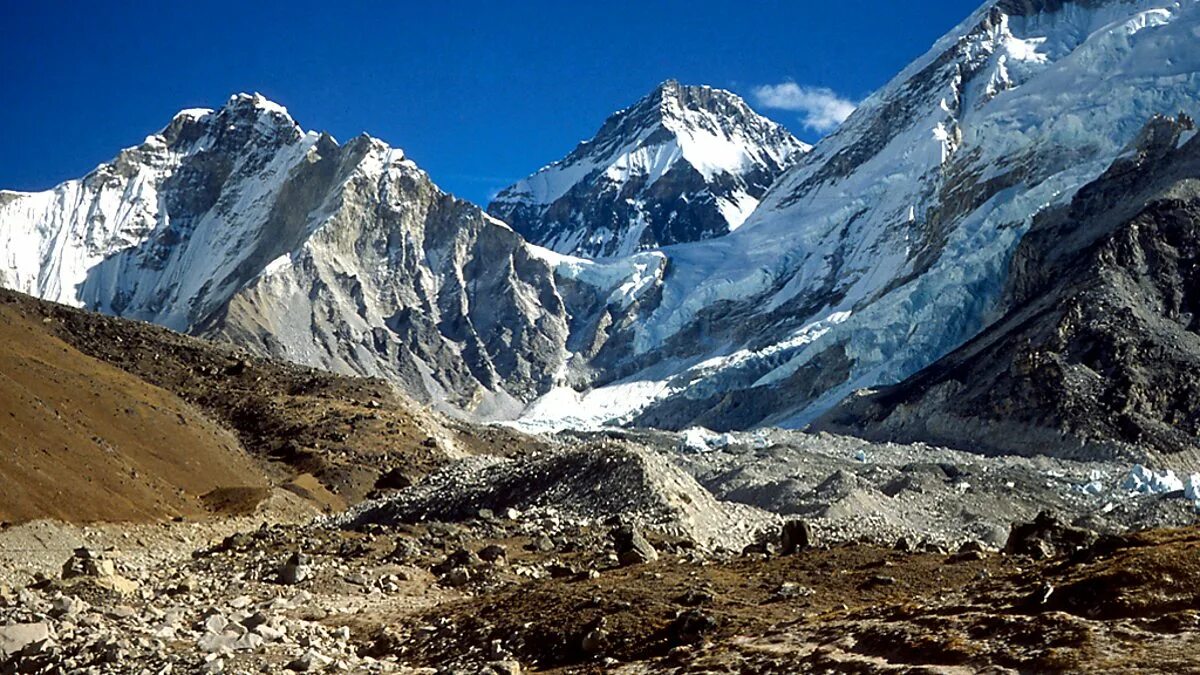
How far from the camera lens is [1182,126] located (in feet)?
542

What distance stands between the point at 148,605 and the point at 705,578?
11.0m

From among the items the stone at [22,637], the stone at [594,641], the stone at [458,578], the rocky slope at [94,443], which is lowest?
the stone at [594,641]

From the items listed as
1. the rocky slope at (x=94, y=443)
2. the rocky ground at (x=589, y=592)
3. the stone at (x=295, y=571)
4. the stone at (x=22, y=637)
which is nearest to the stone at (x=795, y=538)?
the rocky ground at (x=589, y=592)

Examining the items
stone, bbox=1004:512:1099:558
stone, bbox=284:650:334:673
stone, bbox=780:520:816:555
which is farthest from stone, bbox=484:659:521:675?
stone, bbox=1004:512:1099:558

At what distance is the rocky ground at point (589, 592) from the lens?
15742mm

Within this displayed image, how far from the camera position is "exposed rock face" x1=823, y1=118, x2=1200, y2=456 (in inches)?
4825

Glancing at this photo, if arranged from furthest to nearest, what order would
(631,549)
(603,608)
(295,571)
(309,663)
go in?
(295,571)
(631,549)
(603,608)
(309,663)

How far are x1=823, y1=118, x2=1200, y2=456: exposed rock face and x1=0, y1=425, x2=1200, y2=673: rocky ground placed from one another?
273 feet

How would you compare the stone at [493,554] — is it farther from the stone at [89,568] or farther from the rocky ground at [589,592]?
the stone at [89,568]

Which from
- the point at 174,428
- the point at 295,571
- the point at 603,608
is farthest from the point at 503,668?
the point at 174,428

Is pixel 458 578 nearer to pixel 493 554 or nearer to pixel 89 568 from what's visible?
pixel 493 554

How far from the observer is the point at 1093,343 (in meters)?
130

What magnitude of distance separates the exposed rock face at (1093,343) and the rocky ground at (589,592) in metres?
83.1

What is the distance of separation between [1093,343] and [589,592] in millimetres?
118173
